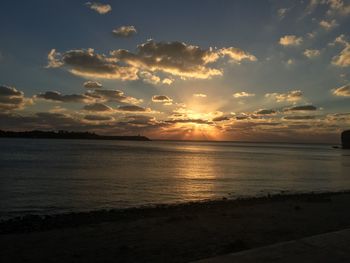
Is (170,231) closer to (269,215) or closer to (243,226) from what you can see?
(243,226)

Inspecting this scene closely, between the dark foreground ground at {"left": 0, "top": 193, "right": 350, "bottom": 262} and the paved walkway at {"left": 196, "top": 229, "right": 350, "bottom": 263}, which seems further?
the dark foreground ground at {"left": 0, "top": 193, "right": 350, "bottom": 262}

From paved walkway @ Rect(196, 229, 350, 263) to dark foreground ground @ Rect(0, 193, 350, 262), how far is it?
461cm

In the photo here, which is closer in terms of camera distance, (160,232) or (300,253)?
(300,253)

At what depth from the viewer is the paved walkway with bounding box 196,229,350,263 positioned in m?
4.49

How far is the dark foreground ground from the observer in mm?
10000

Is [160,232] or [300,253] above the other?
[300,253]

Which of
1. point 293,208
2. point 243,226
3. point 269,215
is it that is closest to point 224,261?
point 243,226

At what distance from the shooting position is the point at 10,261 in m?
9.41

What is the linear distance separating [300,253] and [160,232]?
827 cm

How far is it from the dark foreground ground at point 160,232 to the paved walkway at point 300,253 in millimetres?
4608

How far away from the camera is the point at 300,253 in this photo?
4.83 m

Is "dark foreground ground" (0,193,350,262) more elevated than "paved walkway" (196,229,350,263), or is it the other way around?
"paved walkway" (196,229,350,263)

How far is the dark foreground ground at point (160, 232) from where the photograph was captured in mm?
10000

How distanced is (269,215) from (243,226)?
115 inches
